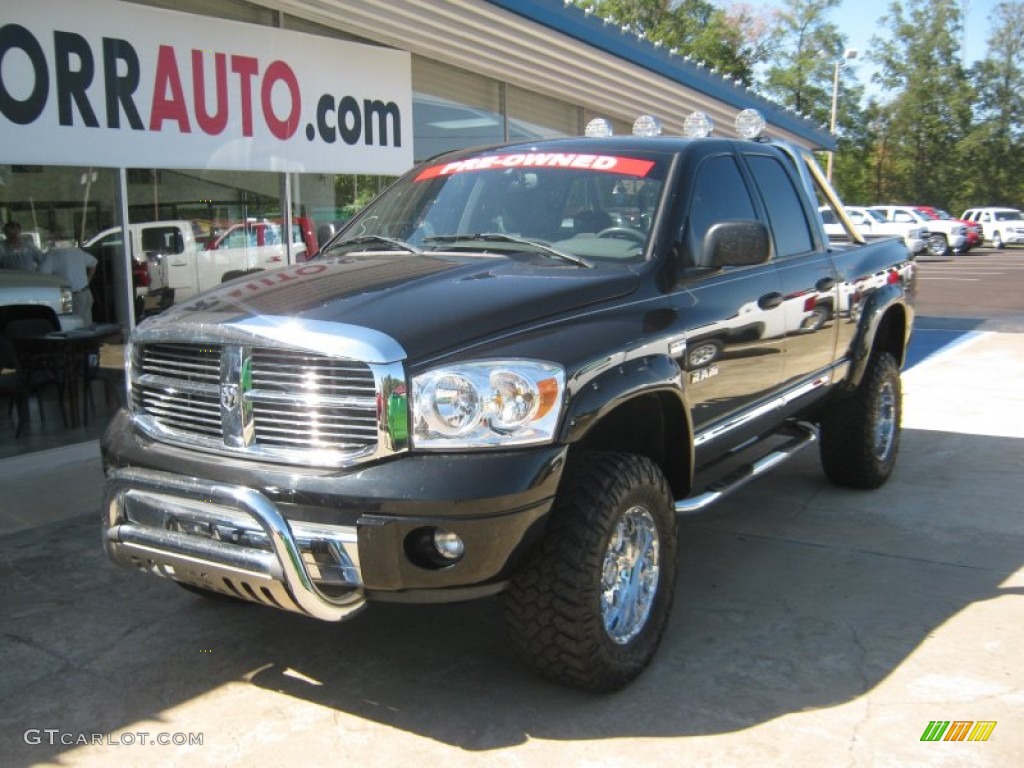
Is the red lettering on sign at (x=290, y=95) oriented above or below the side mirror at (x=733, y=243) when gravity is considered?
above

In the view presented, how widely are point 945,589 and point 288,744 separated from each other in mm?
2996

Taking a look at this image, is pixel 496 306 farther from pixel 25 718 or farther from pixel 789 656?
pixel 25 718

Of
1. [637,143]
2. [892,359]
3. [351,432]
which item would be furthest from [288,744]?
[892,359]

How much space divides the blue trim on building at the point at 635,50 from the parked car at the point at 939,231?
69.4ft

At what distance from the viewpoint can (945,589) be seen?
177 inches

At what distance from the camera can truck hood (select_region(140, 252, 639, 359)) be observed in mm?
3146

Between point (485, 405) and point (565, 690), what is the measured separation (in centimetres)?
116

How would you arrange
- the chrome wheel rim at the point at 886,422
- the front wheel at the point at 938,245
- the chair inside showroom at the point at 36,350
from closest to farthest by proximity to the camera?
the chrome wheel rim at the point at 886,422
the chair inside showroom at the point at 36,350
the front wheel at the point at 938,245

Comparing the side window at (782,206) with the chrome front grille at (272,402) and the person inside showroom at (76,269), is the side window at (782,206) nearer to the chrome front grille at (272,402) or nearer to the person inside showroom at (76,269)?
the chrome front grille at (272,402)

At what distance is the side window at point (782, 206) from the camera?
4961 mm

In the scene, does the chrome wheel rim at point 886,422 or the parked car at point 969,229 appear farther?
the parked car at point 969,229

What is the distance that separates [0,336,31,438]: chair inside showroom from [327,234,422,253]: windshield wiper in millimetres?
3318

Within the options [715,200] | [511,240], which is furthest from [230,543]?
[715,200]

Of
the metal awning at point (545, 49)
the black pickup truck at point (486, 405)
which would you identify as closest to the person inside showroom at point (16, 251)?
the metal awning at point (545, 49)
